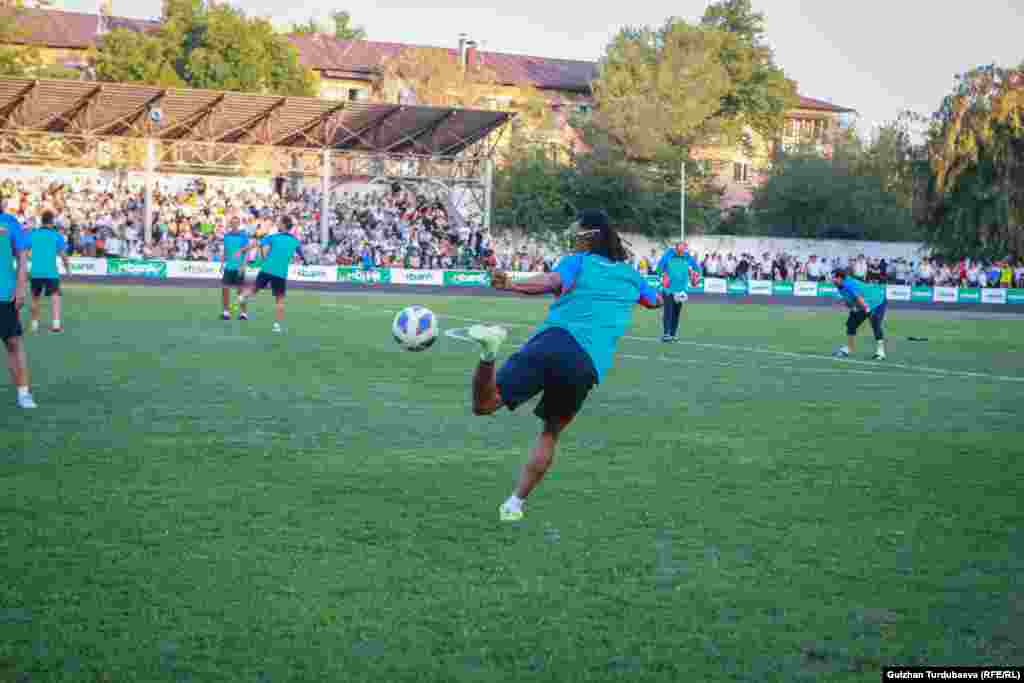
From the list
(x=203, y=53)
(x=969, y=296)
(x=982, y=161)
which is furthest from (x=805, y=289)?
(x=203, y=53)

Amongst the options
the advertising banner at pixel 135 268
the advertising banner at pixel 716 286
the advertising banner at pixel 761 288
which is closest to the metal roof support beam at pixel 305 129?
the advertising banner at pixel 135 268

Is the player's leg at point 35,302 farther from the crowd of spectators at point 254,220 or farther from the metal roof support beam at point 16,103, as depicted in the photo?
the metal roof support beam at point 16,103

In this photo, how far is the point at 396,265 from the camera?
45.1 meters

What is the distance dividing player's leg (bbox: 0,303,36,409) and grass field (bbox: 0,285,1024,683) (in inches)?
10.3

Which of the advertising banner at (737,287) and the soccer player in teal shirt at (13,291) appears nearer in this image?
the soccer player in teal shirt at (13,291)

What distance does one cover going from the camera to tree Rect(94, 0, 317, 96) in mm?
64875

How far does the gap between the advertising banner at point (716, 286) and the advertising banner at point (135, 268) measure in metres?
21.0

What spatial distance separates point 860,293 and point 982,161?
3449cm

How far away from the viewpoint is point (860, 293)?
1981 centimetres

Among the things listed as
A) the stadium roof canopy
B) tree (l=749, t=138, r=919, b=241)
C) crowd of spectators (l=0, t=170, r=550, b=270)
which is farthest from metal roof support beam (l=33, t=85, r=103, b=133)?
tree (l=749, t=138, r=919, b=241)

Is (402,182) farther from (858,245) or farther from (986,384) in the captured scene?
(986,384)

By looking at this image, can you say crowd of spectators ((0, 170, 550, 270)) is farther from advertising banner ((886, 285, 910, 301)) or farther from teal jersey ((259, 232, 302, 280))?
teal jersey ((259, 232, 302, 280))

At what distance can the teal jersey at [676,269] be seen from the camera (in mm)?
21141

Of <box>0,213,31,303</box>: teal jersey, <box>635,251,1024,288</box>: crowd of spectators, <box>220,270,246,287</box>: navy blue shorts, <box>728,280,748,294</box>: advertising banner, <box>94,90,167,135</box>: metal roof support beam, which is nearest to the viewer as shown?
<box>0,213,31,303</box>: teal jersey
